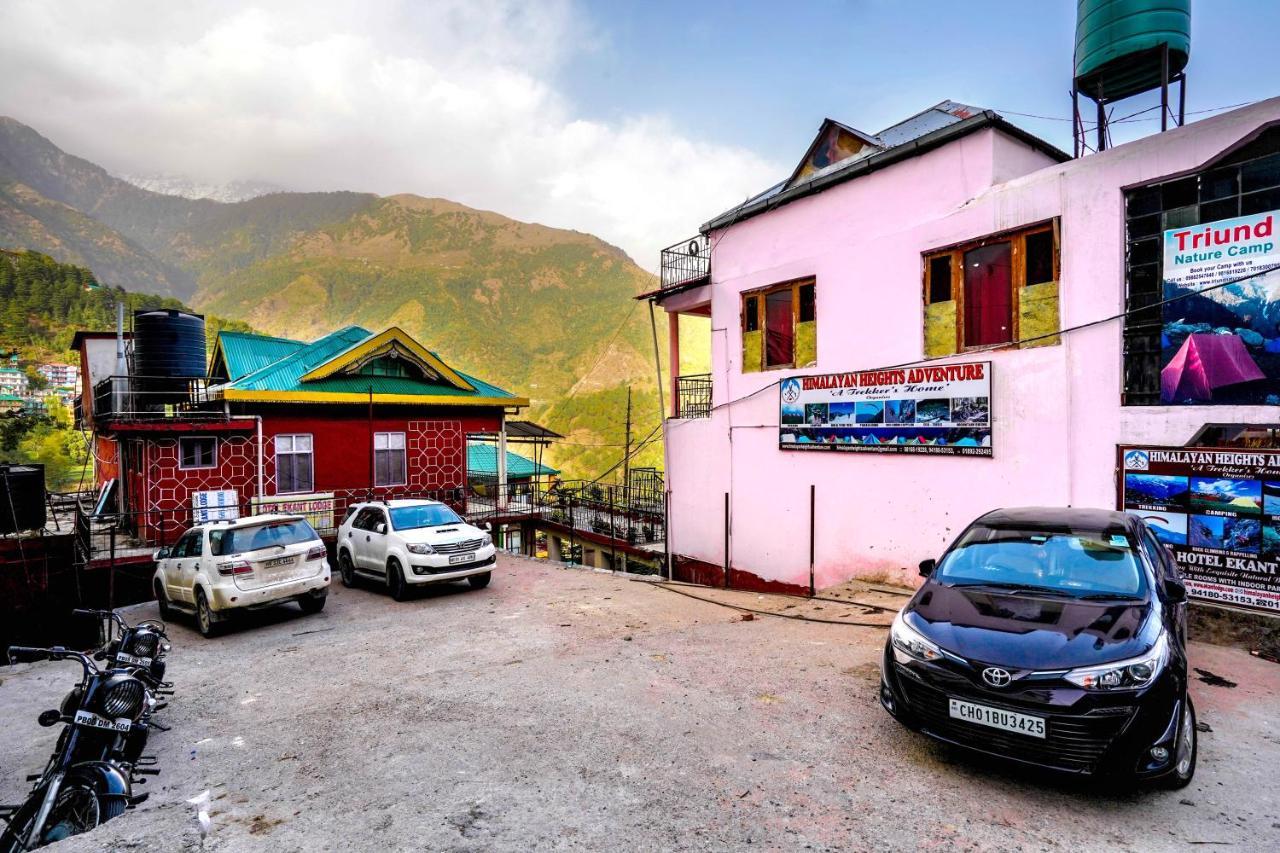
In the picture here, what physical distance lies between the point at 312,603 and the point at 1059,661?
10757mm

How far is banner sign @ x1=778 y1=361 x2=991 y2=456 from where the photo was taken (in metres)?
9.71

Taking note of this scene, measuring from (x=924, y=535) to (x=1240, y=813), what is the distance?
6722 millimetres

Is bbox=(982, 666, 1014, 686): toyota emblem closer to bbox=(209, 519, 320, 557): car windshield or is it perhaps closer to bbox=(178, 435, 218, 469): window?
bbox=(209, 519, 320, 557): car windshield

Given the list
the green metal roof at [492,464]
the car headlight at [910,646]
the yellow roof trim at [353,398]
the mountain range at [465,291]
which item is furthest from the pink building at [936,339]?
the mountain range at [465,291]

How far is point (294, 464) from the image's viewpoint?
17.1 meters

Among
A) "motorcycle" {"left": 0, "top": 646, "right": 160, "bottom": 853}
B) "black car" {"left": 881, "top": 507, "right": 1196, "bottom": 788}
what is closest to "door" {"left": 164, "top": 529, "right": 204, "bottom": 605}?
"motorcycle" {"left": 0, "top": 646, "right": 160, "bottom": 853}

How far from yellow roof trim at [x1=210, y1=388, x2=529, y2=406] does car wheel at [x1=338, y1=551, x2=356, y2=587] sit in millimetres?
5757

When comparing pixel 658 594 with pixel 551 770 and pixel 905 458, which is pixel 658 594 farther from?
pixel 551 770

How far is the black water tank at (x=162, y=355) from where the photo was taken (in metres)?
16.9

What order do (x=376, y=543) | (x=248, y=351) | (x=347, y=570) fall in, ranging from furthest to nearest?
1. (x=248, y=351)
2. (x=347, y=570)
3. (x=376, y=543)

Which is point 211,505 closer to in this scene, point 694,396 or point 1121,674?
point 694,396

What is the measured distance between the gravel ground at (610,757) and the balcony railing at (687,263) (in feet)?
31.4

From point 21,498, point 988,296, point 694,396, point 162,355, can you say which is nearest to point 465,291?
point 162,355

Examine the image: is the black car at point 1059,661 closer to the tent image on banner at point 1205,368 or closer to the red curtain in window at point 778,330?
the tent image on banner at point 1205,368
